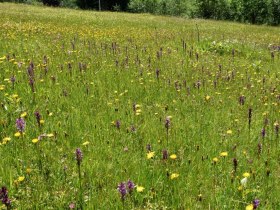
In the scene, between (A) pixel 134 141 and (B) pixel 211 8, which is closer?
(A) pixel 134 141

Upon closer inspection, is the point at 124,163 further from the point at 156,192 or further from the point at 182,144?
the point at 182,144

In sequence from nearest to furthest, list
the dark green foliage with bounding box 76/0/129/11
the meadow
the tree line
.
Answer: the meadow < the tree line < the dark green foliage with bounding box 76/0/129/11

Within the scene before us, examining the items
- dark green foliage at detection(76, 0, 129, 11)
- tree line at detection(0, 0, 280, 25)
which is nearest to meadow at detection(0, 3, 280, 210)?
tree line at detection(0, 0, 280, 25)

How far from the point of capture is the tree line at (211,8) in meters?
42.7

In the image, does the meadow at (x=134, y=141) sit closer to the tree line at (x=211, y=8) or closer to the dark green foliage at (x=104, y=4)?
the tree line at (x=211, y=8)

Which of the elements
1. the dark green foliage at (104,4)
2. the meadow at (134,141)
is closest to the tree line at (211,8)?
the dark green foliage at (104,4)

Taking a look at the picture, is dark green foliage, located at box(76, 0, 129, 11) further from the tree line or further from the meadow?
the meadow

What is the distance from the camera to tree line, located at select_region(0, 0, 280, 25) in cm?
4272

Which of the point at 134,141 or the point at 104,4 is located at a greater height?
the point at 104,4

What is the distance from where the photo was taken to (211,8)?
47.5 meters

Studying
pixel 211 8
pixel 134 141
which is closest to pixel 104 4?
pixel 211 8

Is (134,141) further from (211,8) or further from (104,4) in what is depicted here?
(104,4)

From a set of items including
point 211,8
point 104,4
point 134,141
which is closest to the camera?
point 134,141

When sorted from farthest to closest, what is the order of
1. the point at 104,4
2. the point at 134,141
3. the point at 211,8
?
the point at 104,4 < the point at 211,8 < the point at 134,141
